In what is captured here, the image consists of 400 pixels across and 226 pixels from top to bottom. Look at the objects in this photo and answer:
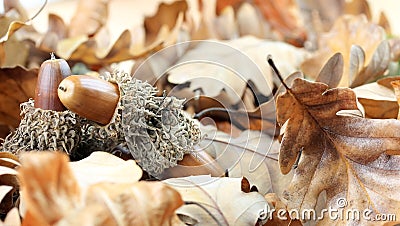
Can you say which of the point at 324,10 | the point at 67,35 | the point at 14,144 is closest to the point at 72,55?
the point at 67,35

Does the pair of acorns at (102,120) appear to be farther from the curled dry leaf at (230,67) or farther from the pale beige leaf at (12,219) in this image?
the curled dry leaf at (230,67)

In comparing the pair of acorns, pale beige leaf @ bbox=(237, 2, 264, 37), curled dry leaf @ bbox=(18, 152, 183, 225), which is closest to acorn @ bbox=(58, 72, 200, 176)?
the pair of acorns

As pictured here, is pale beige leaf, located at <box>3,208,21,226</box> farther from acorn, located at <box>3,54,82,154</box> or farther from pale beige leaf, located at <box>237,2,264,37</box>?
pale beige leaf, located at <box>237,2,264,37</box>

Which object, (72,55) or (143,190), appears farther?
(72,55)

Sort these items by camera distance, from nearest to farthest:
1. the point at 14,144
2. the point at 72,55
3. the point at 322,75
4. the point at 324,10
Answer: the point at 14,144 < the point at 322,75 < the point at 72,55 < the point at 324,10

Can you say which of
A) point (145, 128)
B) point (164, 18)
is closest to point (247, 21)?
point (164, 18)

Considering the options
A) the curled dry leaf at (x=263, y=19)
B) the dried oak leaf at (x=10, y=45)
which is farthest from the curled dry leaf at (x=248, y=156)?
the curled dry leaf at (x=263, y=19)

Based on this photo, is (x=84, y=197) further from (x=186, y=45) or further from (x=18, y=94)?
(x=186, y=45)
